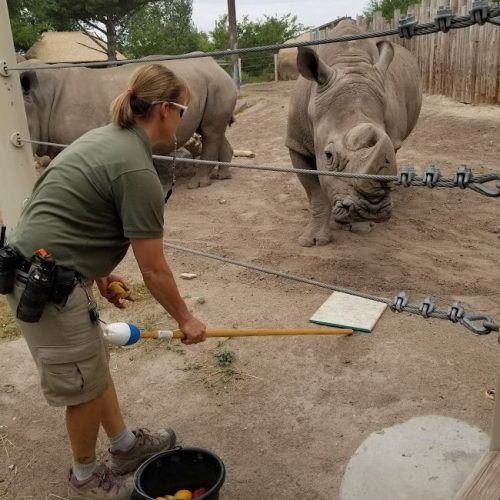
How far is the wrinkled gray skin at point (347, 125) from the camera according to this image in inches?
154

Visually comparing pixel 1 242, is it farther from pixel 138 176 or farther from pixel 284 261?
pixel 284 261

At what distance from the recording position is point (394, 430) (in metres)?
2.70

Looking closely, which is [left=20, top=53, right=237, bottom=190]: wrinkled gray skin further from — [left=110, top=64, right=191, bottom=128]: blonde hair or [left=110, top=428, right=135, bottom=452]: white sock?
[left=110, top=428, right=135, bottom=452]: white sock

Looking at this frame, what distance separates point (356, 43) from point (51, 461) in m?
3.74

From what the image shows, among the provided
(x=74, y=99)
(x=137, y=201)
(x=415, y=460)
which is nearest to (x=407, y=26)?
(x=137, y=201)

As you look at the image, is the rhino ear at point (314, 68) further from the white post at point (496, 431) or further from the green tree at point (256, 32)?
the green tree at point (256, 32)

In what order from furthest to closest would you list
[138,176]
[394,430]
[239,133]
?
[239,133]
[394,430]
[138,176]

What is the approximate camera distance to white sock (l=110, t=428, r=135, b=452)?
257 cm

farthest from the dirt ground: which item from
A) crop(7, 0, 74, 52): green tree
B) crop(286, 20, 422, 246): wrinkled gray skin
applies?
crop(7, 0, 74, 52): green tree

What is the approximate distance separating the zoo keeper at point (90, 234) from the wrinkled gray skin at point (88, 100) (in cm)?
396

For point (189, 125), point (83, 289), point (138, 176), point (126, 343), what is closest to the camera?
point (138, 176)

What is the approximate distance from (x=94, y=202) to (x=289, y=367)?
1.66 m

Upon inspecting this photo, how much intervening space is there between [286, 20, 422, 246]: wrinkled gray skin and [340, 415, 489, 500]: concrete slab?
1.57 metres

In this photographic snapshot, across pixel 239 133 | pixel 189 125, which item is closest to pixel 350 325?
pixel 189 125
